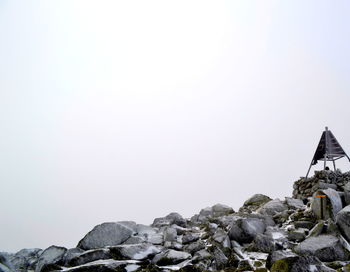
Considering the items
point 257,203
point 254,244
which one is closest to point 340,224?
point 254,244

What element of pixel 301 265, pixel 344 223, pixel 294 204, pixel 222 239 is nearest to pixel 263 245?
pixel 222 239

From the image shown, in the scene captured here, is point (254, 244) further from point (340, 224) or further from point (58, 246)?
point (58, 246)

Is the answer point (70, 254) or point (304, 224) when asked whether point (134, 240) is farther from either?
point (304, 224)

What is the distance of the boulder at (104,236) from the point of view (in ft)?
31.6

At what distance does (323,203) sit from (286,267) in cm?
644

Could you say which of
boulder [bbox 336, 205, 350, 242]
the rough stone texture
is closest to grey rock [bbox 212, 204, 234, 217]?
the rough stone texture

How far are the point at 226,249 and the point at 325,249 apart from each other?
3190 millimetres


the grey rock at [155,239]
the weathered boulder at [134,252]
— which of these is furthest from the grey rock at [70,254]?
the grey rock at [155,239]

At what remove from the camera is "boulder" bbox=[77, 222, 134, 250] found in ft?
31.6

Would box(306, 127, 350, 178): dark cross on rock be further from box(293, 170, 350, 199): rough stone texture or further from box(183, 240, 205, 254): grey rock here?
Answer: box(183, 240, 205, 254): grey rock

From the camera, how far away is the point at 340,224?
7.85 meters

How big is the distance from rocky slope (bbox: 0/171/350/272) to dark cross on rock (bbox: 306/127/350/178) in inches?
404

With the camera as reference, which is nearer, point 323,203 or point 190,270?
point 190,270

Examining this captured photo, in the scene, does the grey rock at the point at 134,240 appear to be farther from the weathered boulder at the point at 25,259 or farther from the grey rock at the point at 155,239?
the weathered boulder at the point at 25,259
